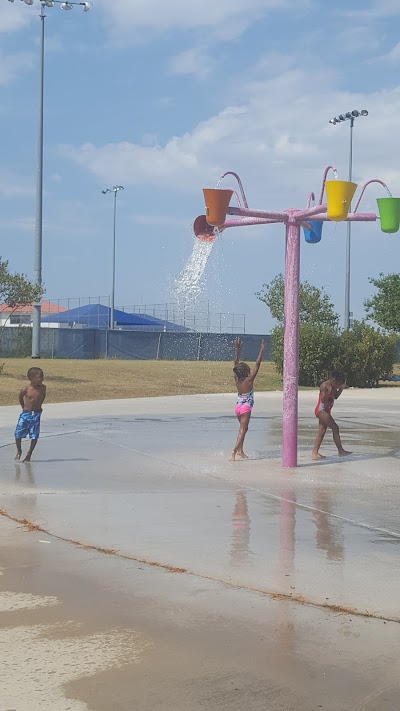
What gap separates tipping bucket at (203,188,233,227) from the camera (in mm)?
10195

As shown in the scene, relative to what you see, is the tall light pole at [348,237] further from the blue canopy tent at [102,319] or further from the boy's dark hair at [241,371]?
the boy's dark hair at [241,371]

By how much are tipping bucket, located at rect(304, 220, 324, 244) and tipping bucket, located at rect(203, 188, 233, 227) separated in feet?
6.92

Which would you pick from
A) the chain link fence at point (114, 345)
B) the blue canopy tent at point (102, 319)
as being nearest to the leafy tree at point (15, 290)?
the chain link fence at point (114, 345)

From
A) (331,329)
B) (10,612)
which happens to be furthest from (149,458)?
(331,329)

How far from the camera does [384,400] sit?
25531mm

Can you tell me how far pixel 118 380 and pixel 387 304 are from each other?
18768 mm

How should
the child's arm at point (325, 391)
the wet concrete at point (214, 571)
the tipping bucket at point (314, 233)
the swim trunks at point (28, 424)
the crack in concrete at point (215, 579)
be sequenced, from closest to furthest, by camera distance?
the wet concrete at point (214, 571) → the crack in concrete at point (215, 579) → the swim trunks at point (28, 424) → the tipping bucket at point (314, 233) → the child's arm at point (325, 391)

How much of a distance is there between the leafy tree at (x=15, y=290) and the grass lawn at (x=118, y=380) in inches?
81.0

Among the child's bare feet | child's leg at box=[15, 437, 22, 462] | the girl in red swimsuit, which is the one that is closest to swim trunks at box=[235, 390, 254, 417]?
the girl in red swimsuit

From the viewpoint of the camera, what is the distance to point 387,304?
43688mm

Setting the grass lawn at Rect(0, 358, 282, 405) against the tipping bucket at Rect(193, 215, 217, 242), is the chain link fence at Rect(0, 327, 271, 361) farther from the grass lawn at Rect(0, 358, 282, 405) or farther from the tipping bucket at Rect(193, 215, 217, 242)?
the tipping bucket at Rect(193, 215, 217, 242)

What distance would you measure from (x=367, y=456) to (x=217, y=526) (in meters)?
5.46

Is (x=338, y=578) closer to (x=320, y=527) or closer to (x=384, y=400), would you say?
(x=320, y=527)

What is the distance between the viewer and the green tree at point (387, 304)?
1697 inches
